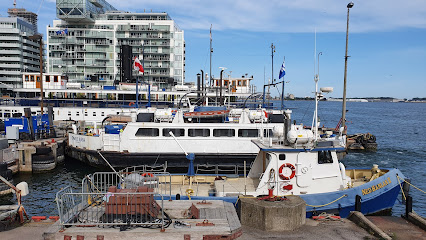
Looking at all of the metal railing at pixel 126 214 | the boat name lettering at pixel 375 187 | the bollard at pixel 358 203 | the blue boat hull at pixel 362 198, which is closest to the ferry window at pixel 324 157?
the blue boat hull at pixel 362 198

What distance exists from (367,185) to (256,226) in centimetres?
741

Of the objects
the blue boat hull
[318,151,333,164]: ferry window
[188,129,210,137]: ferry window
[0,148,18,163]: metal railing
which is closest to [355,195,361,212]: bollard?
the blue boat hull

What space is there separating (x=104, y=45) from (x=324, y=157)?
2961 inches

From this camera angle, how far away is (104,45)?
265 feet

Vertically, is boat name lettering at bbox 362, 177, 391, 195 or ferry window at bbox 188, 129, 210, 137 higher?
ferry window at bbox 188, 129, 210, 137

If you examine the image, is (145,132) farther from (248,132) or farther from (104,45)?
(104,45)

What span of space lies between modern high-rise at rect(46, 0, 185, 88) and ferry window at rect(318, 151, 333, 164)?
67.3 m

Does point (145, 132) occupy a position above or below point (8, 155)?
above

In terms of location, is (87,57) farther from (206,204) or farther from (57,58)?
(206,204)

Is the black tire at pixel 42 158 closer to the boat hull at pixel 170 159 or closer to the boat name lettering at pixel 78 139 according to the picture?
the boat name lettering at pixel 78 139

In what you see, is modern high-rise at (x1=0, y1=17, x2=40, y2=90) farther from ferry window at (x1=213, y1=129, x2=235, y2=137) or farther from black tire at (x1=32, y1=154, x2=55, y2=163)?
ferry window at (x1=213, y1=129, x2=235, y2=137)

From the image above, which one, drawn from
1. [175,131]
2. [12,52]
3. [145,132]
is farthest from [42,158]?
[12,52]

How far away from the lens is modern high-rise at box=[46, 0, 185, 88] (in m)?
79.9

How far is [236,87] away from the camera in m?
53.4
